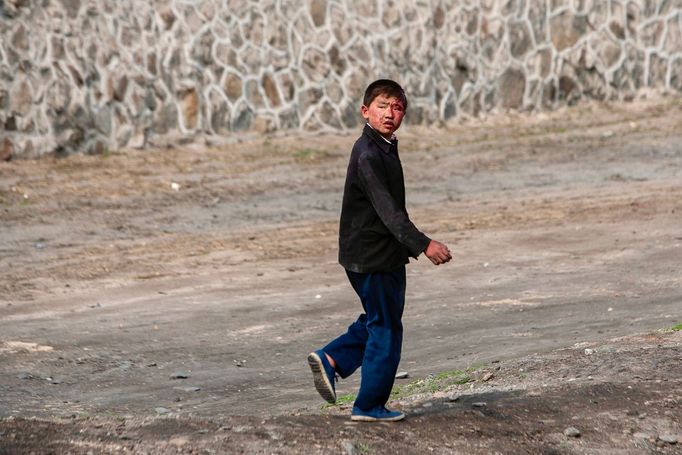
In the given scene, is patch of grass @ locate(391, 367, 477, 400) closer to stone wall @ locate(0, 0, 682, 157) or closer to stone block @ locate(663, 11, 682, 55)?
stone wall @ locate(0, 0, 682, 157)

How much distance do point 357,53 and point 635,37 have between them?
513 cm

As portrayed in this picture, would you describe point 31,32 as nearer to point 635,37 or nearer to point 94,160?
point 94,160

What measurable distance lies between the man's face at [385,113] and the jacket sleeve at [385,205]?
165 mm

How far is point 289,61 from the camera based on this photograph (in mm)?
18375

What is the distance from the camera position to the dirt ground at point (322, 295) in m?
6.52

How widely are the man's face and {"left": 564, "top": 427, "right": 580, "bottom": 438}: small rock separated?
5.43 ft

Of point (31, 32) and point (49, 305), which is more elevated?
point (31, 32)

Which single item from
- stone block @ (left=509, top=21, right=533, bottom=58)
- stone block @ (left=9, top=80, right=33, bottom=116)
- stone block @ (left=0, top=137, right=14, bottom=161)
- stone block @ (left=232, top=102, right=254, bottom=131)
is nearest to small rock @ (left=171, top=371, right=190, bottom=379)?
stone block @ (left=0, top=137, right=14, bottom=161)

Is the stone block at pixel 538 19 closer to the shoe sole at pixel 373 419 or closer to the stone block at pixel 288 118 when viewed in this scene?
the stone block at pixel 288 118

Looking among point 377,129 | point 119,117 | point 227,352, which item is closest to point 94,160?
point 119,117

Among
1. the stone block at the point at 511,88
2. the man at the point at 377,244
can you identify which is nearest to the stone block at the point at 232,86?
the stone block at the point at 511,88

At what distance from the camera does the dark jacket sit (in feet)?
20.3

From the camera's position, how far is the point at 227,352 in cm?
938

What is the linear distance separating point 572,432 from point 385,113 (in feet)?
5.78
